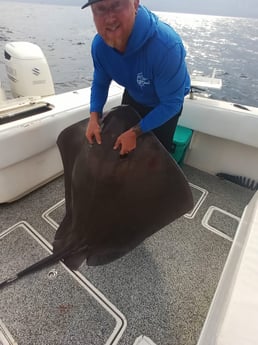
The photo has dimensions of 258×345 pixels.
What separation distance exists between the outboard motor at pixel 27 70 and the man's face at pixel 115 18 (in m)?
0.93

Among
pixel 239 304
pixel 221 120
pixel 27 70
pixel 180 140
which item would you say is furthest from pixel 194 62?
pixel 239 304

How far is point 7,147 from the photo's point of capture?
115cm

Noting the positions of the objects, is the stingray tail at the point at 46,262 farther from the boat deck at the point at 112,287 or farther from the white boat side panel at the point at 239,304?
the white boat side panel at the point at 239,304

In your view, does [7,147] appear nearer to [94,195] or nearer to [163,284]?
[94,195]

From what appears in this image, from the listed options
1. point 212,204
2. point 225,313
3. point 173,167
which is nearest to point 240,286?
point 225,313

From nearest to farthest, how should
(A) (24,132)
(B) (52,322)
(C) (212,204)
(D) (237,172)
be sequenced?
(B) (52,322)
(A) (24,132)
(C) (212,204)
(D) (237,172)

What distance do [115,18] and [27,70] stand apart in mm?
1015

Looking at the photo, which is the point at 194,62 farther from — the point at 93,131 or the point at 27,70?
the point at 93,131

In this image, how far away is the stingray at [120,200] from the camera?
2.42 feet

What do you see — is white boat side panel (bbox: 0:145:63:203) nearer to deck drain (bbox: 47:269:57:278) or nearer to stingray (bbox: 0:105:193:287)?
deck drain (bbox: 47:269:57:278)

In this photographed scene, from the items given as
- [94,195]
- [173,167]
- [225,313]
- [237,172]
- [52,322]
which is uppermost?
[173,167]

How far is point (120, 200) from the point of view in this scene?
759 mm

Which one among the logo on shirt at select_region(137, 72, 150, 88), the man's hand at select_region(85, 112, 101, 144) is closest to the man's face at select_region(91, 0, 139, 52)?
the logo on shirt at select_region(137, 72, 150, 88)

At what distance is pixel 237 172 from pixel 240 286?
1302 mm
